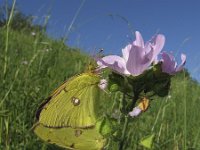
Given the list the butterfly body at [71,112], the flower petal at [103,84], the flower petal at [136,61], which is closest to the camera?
the flower petal at [136,61]

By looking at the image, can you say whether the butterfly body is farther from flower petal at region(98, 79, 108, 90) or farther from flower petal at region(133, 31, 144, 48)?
flower petal at region(133, 31, 144, 48)

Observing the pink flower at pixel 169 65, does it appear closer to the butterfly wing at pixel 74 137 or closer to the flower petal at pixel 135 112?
the flower petal at pixel 135 112

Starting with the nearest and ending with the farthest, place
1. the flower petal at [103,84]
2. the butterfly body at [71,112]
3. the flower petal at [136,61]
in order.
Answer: the flower petal at [136,61]
the flower petal at [103,84]
the butterfly body at [71,112]

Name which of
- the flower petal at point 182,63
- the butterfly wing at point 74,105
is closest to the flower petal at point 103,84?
the butterfly wing at point 74,105

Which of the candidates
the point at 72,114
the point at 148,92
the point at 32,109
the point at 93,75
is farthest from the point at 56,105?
the point at 32,109

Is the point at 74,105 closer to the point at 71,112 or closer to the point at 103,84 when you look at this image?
the point at 71,112

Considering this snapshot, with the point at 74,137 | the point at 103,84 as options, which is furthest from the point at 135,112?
the point at 74,137
